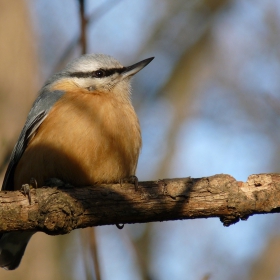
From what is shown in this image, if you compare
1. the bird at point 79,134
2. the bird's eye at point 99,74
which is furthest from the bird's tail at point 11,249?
the bird's eye at point 99,74

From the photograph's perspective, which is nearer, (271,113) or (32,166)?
(32,166)

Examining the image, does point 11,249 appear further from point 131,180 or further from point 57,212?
point 57,212

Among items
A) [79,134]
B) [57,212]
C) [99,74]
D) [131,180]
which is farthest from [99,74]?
[57,212]

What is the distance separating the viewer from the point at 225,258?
9109 mm

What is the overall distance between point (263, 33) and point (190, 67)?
1507 millimetres

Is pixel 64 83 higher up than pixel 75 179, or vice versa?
pixel 64 83

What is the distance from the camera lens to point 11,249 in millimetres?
6434

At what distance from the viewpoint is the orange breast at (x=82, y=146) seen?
5414 mm

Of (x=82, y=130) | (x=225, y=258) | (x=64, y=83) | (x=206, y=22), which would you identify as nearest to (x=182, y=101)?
(x=206, y=22)

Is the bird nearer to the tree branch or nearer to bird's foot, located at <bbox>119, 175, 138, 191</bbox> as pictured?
bird's foot, located at <bbox>119, 175, 138, 191</bbox>

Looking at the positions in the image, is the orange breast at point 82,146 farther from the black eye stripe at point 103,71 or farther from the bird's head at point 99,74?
the black eye stripe at point 103,71

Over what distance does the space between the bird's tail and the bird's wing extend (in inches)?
25.3

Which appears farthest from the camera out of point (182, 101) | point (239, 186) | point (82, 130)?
point (182, 101)

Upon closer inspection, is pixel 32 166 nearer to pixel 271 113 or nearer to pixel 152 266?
pixel 152 266
